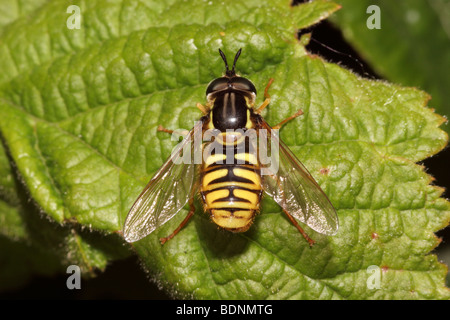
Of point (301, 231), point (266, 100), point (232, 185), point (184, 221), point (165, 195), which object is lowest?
point (184, 221)

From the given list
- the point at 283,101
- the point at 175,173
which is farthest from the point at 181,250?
the point at 283,101

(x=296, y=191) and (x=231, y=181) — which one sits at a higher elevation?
(x=231, y=181)

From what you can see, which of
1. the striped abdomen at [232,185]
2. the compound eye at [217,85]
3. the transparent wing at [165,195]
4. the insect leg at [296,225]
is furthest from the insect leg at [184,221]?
the compound eye at [217,85]

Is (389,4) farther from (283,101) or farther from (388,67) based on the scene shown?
(283,101)

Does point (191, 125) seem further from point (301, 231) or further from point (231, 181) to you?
point (301, 231)

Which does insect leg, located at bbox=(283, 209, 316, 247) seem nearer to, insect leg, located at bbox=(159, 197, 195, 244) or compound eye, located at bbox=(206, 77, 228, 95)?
insect leg, located at bbox=(159, 197, 195, 244)

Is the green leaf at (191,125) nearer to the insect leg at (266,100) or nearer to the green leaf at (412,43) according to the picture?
the insect leg at (266,100)

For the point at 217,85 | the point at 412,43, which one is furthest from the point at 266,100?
the point at 412,43
